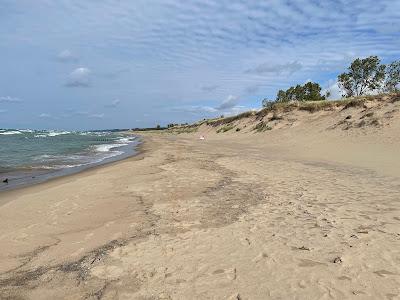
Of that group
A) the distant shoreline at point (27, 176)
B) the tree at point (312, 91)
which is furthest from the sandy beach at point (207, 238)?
the tree at point (312, 91)

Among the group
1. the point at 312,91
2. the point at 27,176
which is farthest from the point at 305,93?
the point at 27,176

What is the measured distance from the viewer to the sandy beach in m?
4.65

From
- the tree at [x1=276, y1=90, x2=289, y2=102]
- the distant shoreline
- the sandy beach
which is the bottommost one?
the distant shoreline

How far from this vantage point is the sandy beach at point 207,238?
4.65m

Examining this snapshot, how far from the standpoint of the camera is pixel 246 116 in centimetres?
5312

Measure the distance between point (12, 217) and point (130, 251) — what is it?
13.7ft

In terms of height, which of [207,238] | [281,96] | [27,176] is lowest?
[27,176]

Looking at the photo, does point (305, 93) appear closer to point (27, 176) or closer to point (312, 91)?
point (312, 91)

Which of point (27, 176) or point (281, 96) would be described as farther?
point (281, 96)

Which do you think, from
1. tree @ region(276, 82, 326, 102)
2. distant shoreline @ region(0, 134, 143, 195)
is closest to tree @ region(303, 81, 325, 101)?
tree @ region(276, 82, 326, 102)

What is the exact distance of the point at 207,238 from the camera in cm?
639

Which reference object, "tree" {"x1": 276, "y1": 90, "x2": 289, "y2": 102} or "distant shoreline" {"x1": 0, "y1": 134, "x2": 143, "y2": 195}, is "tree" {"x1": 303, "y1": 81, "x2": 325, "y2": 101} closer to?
"tree" {"x1": 276, "y1": 90, "x2": 289, "y2": 102}

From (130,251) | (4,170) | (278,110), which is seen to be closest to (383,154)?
(130,251)

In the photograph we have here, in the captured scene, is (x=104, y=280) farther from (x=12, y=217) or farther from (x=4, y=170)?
(x=4, y=170)
